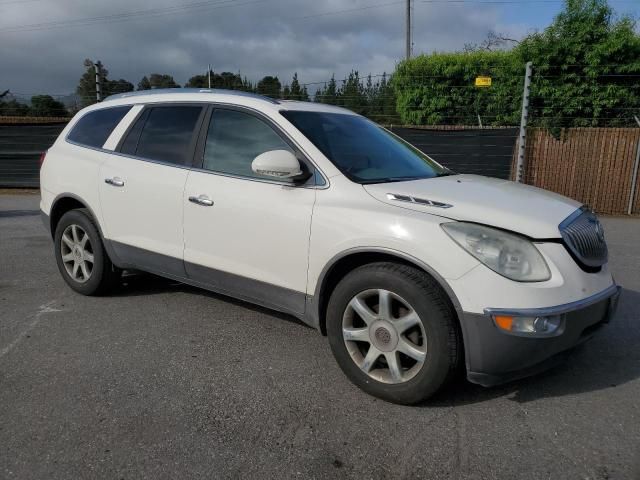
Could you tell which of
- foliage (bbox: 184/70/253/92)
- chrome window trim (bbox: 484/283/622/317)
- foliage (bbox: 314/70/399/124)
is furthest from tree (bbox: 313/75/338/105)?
chrome window trim (bbox: 484/283/622/317)

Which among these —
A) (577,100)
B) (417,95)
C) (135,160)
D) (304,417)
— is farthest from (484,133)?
(304,417)

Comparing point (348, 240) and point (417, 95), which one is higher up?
point (417, 95)

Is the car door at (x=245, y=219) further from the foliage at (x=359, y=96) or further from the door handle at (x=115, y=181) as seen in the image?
the foliage at (x=359, y=96)

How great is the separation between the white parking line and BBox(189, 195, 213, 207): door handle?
5.26 feet

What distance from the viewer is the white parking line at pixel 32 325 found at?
3660mm

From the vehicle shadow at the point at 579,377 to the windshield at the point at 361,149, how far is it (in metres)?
1.37

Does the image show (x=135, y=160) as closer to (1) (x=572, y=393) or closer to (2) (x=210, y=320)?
(2) (x=210, y=320)

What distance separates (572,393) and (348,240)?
1.59 meters

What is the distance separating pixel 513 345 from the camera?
2.62m

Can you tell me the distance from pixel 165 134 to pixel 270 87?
422 inches

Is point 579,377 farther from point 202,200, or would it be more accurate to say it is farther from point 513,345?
point 202,200

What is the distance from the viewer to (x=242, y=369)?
340cm

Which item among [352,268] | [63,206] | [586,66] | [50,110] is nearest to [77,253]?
[63,206]

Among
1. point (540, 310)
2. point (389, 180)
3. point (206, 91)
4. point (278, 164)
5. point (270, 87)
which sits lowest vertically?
point (540, 310)
